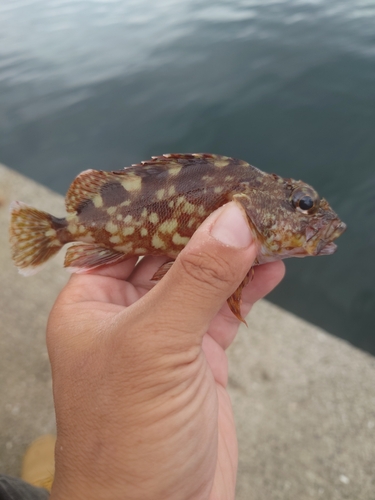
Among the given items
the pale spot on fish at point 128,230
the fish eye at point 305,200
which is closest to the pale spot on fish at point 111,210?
the pale spot on fish at point 128,230

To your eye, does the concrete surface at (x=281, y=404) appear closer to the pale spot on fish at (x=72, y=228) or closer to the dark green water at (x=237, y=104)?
the dark green water at (x=237, y=104)

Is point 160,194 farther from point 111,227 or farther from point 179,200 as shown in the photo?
point 111,227

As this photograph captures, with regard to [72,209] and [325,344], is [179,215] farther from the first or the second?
[325,344]

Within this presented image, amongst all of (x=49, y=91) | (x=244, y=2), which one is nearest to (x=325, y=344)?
(x=49, y=91)

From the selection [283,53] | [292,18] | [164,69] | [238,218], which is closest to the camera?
[238,218]

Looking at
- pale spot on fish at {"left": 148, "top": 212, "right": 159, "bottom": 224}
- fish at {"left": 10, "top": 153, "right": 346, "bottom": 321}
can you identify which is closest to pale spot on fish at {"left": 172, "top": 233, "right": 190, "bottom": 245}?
fish at {"left": 10, "top": 153, "right": 346, "bottom": 321}

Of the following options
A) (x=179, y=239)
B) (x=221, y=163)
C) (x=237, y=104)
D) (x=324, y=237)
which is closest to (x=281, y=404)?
(x=324, y=237)

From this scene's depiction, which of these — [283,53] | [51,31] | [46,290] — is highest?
[51,31]
